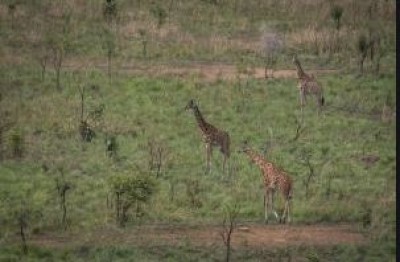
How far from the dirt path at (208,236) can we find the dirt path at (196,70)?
8648 millimetres

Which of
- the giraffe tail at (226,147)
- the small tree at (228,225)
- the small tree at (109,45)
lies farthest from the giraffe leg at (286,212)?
the small tree at (109,45)

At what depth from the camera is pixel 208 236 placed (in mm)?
14539

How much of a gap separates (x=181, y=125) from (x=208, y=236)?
5.80 metres

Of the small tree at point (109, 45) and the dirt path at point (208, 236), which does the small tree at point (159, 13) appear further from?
the dirt path at point (208, 236)

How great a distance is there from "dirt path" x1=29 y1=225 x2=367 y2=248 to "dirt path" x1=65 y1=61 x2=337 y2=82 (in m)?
8.65

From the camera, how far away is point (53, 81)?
73.7 feet

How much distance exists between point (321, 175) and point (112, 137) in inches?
184

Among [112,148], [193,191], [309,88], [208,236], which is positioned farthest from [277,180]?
[309,88]

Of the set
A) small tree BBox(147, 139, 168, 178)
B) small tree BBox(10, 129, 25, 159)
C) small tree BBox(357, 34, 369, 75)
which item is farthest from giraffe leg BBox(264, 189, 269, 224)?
small tree BBox(357, 34, 369, 75)

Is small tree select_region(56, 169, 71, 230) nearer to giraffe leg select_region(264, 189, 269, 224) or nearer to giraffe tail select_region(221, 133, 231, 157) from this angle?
giraffe tail select_region(221, 133, 231, 157)

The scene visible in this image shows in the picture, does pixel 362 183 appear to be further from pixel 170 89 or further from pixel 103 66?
pixel 103 66

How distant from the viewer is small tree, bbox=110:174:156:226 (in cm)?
1478

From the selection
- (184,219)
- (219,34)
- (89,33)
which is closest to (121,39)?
(89,33)

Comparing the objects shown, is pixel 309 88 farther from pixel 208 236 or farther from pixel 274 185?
pixel 208 236
